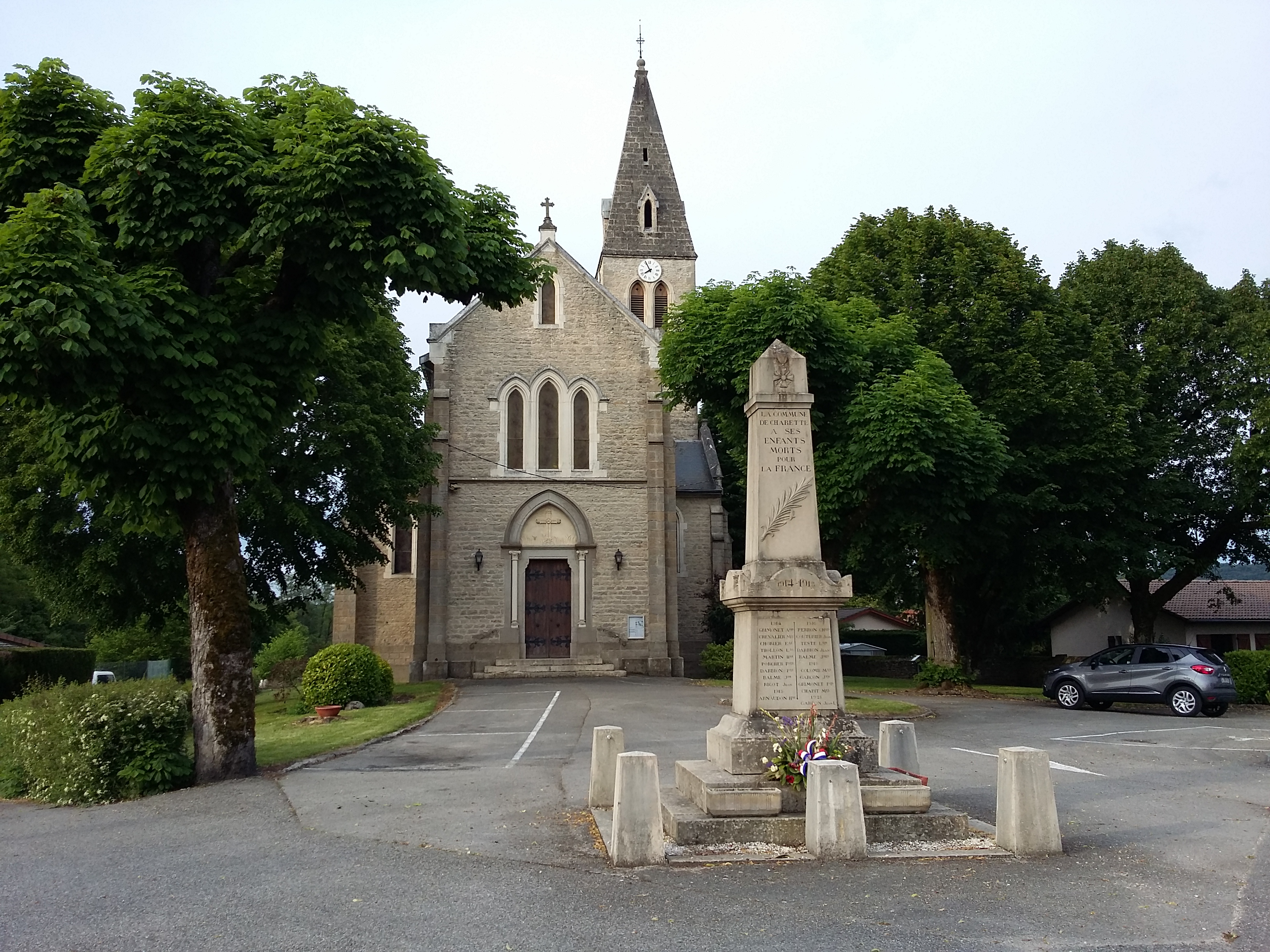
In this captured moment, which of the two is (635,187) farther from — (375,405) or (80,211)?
(80,211)

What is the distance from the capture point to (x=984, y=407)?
24.0 m

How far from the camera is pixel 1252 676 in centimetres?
2292

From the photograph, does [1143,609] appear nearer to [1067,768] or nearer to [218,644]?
[1067,768]

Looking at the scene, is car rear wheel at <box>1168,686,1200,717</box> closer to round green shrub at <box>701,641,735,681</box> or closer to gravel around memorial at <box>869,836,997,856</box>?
round green shrub at <box>701,641,735,681</box>

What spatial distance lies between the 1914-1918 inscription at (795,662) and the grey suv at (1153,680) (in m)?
14.7

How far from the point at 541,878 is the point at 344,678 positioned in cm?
1471

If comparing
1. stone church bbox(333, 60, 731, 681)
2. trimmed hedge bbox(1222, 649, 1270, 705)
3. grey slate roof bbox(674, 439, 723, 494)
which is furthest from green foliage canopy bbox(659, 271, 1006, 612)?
grey slate roof bbox(674, 439, 723, 494)

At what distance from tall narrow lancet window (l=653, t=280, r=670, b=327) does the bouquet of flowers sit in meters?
37.0

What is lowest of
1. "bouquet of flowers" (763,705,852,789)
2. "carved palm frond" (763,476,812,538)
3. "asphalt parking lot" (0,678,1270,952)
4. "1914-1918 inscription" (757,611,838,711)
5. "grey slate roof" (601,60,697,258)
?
"asphalt parking lot" (0,678,1270,952)

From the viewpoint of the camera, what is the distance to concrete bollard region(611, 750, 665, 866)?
7062 millimetres

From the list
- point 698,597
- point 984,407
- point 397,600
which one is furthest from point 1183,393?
point 397,600

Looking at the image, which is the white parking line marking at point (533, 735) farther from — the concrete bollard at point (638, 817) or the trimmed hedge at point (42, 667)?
the trimmed hedge at point (42, 667)

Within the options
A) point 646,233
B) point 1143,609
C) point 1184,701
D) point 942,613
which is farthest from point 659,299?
point 1184,701

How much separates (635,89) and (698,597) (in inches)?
1013
